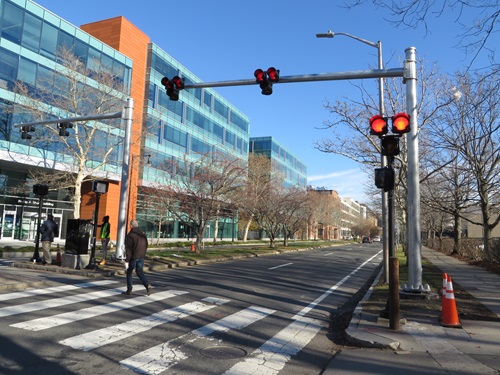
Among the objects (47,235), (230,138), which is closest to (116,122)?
(47,235)

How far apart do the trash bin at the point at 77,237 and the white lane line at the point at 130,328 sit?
6139 millimetres

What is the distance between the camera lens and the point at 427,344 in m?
5.79

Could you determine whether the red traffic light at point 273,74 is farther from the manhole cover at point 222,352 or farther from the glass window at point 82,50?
the glass window at point 82,50

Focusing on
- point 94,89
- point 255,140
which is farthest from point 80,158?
point 255,140

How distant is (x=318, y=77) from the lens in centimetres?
970

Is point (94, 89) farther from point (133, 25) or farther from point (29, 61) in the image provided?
point (133, 25)

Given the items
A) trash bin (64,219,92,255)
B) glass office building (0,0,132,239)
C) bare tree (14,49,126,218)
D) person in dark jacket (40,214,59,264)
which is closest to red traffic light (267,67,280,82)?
trash bin (64,219,92,255)

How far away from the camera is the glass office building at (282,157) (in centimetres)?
7500

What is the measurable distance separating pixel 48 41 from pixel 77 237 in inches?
938

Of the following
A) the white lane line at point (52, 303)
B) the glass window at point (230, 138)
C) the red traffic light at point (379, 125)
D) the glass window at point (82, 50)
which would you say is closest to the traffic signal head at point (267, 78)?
the red traffic light at point (379, 125)

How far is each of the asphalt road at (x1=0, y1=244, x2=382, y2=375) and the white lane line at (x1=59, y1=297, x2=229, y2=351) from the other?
0.05ft

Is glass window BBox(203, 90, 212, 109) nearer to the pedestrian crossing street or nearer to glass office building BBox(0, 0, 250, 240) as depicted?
glass office building BBox(0, 0, 250, 240)

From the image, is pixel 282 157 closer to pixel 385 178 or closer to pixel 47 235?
pixel 47 235

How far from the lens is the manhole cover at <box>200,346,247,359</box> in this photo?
517cm
